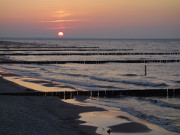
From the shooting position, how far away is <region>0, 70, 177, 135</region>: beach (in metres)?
11.6

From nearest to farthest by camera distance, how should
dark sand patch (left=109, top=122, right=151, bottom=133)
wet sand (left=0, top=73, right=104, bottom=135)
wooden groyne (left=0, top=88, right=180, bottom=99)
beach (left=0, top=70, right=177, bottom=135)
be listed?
wet sand (left=0, top=73, right=104, bottom=135)
beach (left=0, top=70, right=177, bottom=135)
dark sand patch (left=109, top=122, right=151, bottom=133)
wooden groyne (left=0, top=88, right=180, bottom=99)

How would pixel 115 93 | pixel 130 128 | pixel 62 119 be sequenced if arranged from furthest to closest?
1. pixel 115 93
2. pixel 62 119
3. pixel 130 128

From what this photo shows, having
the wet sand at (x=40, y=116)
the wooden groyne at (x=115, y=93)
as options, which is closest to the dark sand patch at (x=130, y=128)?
the wet sand at (x=40, y=116)

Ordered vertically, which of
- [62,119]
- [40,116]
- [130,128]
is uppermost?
[40,116]

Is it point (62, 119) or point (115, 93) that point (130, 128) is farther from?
point (115, 93)

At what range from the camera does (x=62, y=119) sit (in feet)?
45.9

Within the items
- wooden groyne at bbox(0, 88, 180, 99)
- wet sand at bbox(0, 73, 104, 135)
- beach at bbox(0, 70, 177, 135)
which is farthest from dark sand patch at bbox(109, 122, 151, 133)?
wooden groyne at bbox(0, 88, 180, 99)

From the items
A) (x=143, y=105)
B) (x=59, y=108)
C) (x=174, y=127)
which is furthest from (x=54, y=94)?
(x=174, y=127)

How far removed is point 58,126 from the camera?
41.0 ft

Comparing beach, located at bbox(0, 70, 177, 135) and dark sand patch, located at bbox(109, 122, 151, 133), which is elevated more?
beach, located at bbox(0, 70, 177, 135)

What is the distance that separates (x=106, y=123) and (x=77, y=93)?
22.3ft

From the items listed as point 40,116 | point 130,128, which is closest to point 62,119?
point 40,116

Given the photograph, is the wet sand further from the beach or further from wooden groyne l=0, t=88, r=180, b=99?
wooden groyne l=0, t=88, r=180, b=99

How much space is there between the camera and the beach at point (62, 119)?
11.6 metres
